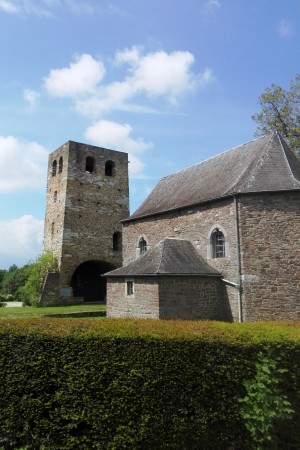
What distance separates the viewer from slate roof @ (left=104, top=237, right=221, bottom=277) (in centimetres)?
1323

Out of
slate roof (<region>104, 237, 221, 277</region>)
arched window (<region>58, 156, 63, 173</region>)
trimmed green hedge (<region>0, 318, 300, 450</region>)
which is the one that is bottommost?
trimmed green hedge (<region>0, 318, 300, 450</region>)

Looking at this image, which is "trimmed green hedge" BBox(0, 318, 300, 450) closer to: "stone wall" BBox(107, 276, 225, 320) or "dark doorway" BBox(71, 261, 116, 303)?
"stone wall" BBox(107, 276, 225, 320)

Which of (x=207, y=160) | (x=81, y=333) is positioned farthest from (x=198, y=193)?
(x=81, y=333)

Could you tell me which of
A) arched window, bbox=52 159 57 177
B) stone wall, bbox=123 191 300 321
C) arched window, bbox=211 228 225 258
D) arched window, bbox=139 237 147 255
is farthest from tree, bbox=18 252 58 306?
stone wall, bbox=123 191 300 321

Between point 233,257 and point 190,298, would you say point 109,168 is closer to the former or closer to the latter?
point 233,257

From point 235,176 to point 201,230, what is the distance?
2720mm

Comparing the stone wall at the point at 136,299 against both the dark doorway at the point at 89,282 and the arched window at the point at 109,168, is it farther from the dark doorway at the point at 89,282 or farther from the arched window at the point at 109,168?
the arched window at the point at 109,168

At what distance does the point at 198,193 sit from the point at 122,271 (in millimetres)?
5074

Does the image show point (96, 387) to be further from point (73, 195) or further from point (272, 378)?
point (73, 195)

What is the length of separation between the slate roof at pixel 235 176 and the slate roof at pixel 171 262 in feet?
6.97

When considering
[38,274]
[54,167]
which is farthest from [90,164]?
[38,274]

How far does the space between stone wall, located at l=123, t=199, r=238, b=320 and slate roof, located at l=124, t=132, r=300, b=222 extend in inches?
15.6

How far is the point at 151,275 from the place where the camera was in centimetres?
1290

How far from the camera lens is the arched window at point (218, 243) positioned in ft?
47.1
